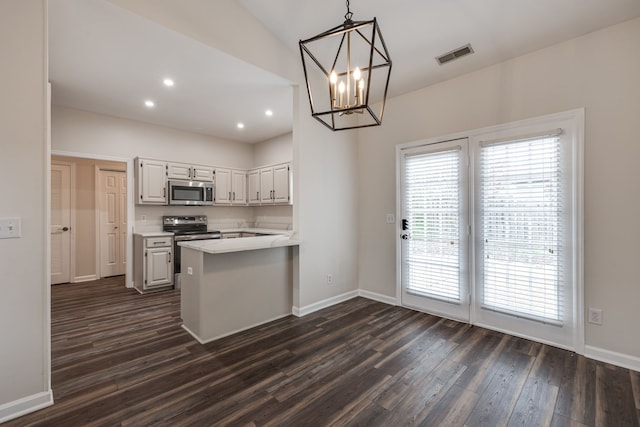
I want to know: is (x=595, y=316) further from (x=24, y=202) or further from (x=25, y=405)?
(x=24, y=202)

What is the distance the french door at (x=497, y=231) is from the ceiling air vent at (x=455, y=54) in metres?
0.88

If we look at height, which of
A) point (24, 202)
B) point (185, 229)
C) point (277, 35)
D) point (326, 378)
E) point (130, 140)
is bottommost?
point (326, 378)

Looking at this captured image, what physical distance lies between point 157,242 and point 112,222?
1.91 meters

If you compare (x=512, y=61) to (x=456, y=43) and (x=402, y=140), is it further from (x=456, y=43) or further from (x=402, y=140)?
(x=402, y=140)

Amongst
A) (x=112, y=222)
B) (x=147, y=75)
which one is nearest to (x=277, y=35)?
(x=147, y=75)

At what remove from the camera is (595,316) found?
260cm

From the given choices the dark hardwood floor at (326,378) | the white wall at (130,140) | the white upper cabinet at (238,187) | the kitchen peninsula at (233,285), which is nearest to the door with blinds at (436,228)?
the dark hardwood floor at (326,378)

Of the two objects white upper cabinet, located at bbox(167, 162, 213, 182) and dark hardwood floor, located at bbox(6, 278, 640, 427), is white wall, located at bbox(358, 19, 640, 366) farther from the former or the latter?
white upper cabinet, located at bbox(167, 162, 213, 182)

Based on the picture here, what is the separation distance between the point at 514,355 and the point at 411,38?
3250 mm

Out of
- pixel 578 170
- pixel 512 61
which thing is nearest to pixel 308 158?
pixel 512 61

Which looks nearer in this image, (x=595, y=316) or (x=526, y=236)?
(x=595, y=316)

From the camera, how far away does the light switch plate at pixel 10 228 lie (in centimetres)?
178

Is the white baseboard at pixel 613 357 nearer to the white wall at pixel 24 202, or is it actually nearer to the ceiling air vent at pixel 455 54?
the ceiling air vent at pixel 455 54

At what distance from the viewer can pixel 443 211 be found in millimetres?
3506
